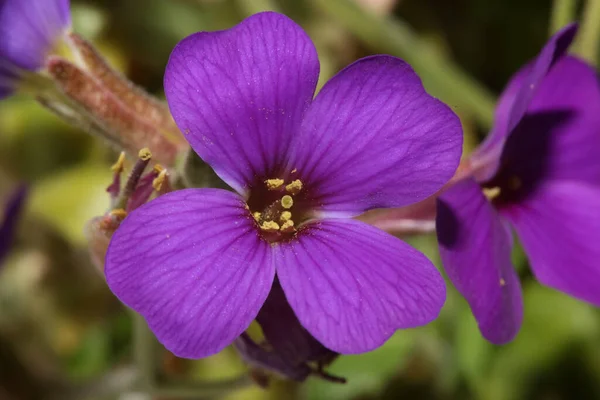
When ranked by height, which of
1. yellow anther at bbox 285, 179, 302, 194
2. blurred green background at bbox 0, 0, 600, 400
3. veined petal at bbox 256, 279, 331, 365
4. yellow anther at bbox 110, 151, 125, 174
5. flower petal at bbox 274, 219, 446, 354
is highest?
yellow anther at bbox 110, 151, 125, 174

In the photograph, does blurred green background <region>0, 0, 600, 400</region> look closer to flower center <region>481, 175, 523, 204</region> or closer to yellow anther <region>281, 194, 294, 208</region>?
flower center <region>481, 175, 523, 204</region>

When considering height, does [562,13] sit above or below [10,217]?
above

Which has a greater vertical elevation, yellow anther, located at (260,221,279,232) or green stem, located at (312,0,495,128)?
yellow anther, located at (260,221,279,232)

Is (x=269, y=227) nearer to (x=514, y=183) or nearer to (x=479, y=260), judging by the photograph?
(x=479, y=260)

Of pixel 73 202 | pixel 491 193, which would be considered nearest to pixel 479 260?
pixel 491 193

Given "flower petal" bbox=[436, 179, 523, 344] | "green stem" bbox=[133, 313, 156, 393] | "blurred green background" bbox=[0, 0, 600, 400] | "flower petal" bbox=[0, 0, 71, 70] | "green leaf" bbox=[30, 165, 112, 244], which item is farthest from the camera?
"green leaf" bbox=[30, 165, 112, 244]

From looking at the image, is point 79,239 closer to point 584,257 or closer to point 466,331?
point 466,331

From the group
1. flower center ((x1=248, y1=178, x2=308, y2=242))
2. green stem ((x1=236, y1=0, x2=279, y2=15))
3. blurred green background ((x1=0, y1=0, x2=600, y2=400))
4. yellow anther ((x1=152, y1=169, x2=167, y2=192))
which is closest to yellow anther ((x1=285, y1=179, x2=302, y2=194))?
flower center ((x1=248, y1=178, x2=308, y2=242))
